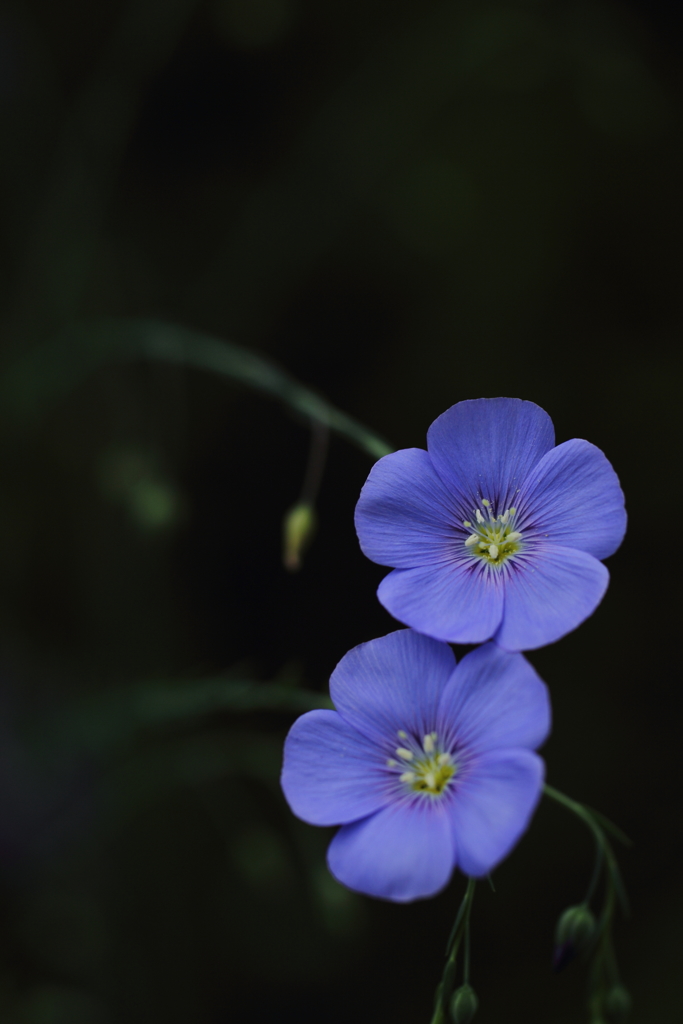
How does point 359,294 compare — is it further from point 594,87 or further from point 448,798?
point 448,798

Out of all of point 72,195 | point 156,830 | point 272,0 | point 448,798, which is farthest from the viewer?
point 156,830

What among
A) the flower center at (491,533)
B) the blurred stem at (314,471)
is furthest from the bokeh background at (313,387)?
the flower center at (491,533)

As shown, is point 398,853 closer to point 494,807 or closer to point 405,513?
point 494,807

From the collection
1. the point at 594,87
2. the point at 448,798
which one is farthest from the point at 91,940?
the point at 594,87

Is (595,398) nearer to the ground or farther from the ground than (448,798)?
farther from the ground

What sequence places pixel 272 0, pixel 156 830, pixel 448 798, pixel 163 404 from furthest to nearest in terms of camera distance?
pixel 163 404
pixel 156 830
pixel 272 0
pixel 448 798

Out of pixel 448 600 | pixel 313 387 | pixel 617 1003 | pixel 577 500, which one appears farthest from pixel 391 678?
pixel 313 387
